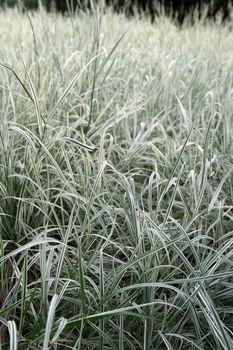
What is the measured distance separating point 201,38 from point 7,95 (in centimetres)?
228

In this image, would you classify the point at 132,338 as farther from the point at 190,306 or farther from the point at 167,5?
the point at 167,5

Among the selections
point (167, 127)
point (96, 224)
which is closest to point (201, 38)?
point (167, 127)

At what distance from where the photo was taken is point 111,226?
4.42 ft

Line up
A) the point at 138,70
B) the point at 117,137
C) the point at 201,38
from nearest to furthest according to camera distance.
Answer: the point at 117,137, the point at 138,70, the point at 201,38

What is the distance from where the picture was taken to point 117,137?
1635 millimetres

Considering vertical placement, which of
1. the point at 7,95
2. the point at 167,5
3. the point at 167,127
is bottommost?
the point at 167,5

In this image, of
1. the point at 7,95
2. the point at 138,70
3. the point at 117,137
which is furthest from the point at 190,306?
the point at 138,70

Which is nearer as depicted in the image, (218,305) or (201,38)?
(218,305)

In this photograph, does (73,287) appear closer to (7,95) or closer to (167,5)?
(7,95)

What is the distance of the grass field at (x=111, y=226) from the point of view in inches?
38.7

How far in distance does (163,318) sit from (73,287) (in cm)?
21

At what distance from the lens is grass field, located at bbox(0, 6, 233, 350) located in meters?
0.98

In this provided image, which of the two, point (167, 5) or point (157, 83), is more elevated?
point (157, 83)

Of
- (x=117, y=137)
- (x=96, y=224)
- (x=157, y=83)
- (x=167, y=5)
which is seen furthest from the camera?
(x=167, y=5)
